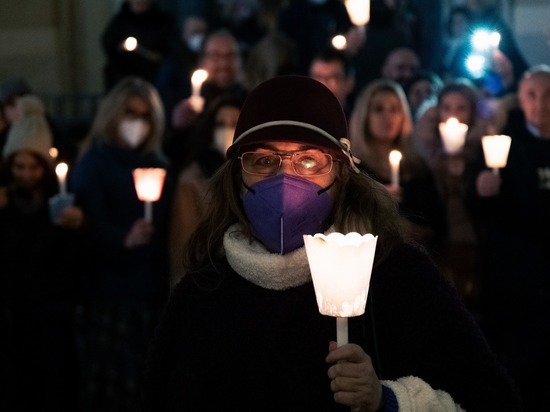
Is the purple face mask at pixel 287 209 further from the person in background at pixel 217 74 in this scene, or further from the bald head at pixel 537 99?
Result: the person in background at pixel 217 74

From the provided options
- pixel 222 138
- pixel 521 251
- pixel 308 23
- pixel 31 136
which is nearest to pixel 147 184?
pixel 222 138

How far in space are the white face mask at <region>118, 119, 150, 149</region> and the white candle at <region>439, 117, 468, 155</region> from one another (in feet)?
5.92

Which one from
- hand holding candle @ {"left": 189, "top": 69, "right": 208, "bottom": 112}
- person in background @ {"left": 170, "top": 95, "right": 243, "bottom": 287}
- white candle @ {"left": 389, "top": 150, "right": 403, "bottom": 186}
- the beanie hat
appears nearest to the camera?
the beanie hat

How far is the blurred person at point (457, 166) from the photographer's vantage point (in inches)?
300

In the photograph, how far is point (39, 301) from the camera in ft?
23.5

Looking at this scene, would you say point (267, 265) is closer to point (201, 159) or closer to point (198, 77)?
point (201, 159)

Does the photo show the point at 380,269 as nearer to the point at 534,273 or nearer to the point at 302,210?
the point at 302,210

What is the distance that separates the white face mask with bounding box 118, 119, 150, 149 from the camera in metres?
7.71

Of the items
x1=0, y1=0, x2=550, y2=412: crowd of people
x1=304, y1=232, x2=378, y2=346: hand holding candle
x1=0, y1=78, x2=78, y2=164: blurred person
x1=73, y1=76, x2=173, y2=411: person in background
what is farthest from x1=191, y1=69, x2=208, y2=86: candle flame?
x1=304, y1=232, x2=378, y2=346: hand holding candle

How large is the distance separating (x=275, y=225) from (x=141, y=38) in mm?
7681

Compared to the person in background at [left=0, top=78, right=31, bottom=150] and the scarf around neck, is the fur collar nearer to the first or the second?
the scarf around neck

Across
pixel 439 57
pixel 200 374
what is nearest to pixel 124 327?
pixel 200 374

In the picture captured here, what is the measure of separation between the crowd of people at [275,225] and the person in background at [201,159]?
0.04 feet

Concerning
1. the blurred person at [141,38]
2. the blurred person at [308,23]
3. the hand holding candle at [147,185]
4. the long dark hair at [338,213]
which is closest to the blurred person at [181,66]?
the blurred person at [141,38]
